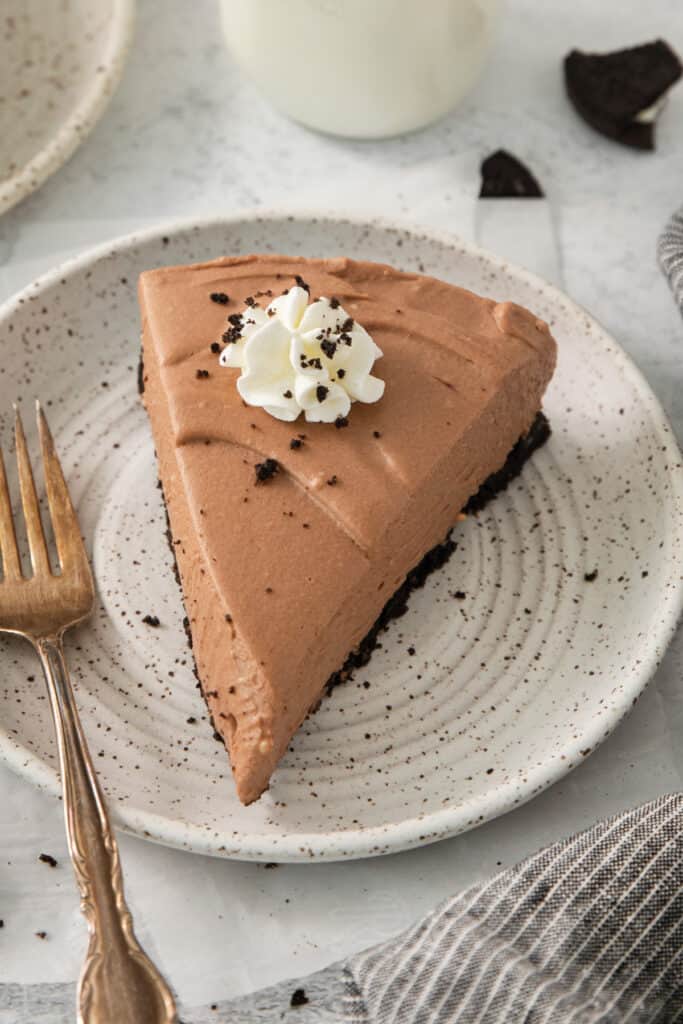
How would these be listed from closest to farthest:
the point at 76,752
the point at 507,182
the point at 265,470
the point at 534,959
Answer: the point at 534,959 → the point at 76,752 → the point at 265,470 → the point at 507,182

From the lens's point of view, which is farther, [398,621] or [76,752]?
[398,621]

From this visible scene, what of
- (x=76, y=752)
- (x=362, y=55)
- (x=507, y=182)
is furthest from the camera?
(x=507, y=182)

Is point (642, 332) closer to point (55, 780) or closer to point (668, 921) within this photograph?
point (668, 921)

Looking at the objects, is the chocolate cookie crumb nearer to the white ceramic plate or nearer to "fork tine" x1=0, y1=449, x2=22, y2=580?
"fork tine" x1=0, y1=449, x2=22, y2=580

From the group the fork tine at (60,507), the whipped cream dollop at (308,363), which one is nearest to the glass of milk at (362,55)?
the whipped cream dollop at (308,363)

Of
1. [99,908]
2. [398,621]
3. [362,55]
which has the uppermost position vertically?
[362,55]

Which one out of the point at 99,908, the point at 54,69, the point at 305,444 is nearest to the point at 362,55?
the point at 54,69

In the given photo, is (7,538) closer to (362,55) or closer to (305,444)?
(305,444)
